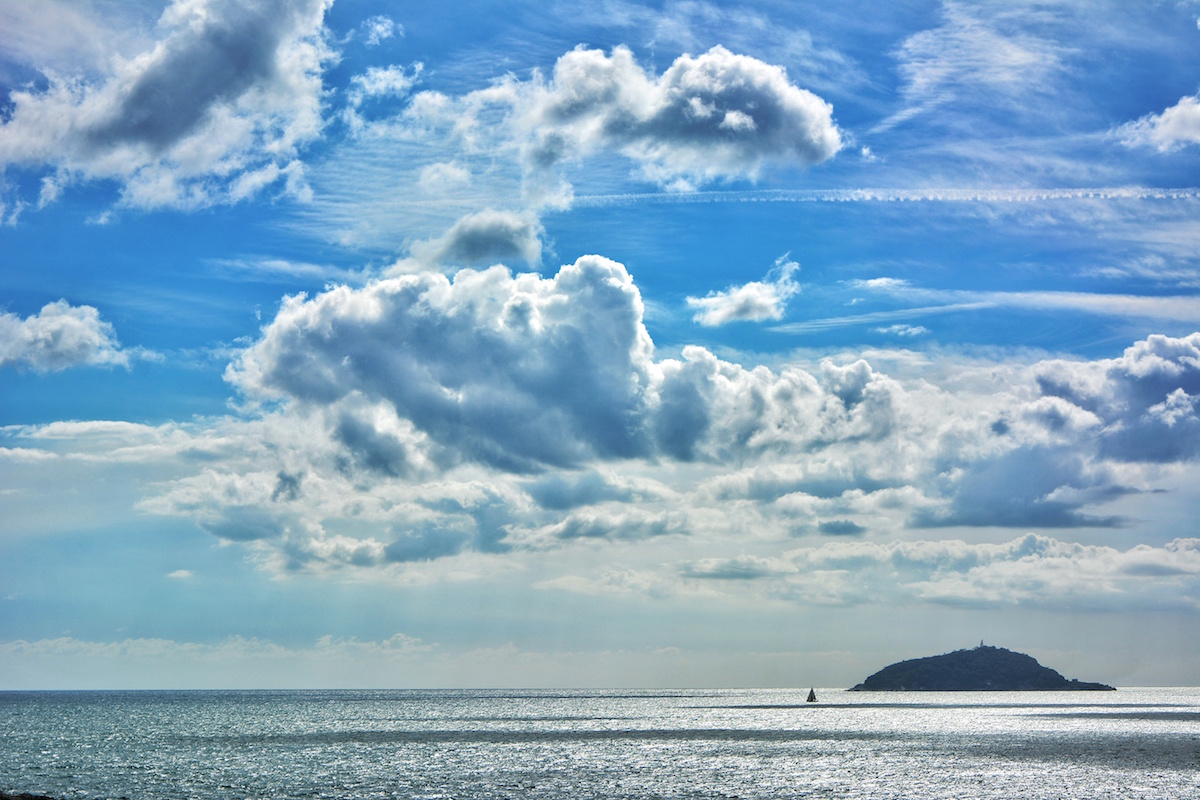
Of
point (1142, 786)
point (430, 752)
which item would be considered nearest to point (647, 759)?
point (430, 752)

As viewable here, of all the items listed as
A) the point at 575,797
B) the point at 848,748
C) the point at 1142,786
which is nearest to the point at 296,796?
the point at 575,797

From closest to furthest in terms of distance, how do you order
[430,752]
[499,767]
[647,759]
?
[499,767], [647,759], [430,752]

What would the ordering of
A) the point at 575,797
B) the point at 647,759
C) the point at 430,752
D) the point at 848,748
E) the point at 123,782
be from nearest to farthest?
the point at 575,797 → the point at 123,782 → the point at 647,759 → the point at 430,752 → the point at 848,748

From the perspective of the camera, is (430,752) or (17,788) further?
(430,752)

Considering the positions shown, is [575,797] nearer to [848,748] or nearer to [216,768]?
[216,768]

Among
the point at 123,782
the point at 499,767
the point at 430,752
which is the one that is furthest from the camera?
the point at 430,752

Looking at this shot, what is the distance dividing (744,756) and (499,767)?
113 ft

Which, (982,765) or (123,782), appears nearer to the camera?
(123,782)

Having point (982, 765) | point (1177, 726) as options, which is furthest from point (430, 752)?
point (1177, 726)

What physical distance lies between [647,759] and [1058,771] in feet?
149

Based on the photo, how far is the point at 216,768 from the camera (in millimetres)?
114000

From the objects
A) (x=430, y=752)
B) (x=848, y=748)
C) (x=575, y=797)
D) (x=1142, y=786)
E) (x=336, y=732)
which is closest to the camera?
(x=575, y=797)

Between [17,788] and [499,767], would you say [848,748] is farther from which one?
[17,788]

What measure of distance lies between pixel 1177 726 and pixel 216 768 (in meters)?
169
